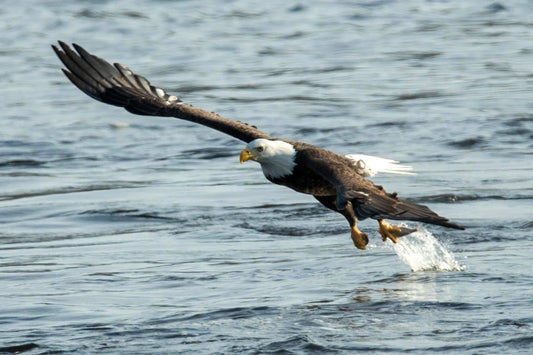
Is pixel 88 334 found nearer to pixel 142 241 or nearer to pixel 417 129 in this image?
pixel 142 241

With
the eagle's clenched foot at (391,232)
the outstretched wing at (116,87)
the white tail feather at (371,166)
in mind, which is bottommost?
the eagle's clenched foot at (391,232)

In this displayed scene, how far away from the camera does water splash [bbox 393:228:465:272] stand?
9.20 m

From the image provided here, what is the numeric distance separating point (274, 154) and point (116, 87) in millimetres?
1944

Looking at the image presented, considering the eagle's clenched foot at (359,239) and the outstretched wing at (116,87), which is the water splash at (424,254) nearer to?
the eagle's clenched foot at (359,239)

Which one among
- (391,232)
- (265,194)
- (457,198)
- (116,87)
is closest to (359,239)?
(391,232)

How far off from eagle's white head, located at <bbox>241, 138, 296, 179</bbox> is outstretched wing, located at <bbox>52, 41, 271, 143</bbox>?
96 cm

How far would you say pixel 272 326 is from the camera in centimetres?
771

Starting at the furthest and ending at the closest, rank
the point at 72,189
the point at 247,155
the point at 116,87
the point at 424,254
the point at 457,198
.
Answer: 1. the point at 72,189
2. the point at 457,198
3. the point at 116,87
4. the point at 424,254
5. the point at 247,155

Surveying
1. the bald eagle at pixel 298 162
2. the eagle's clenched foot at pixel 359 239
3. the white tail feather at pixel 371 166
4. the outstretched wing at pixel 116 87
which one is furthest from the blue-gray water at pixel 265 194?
the outstretched wing at pixel 116 87

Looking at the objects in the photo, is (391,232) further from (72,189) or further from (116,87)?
(72,189)

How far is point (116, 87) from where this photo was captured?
10.7 metres

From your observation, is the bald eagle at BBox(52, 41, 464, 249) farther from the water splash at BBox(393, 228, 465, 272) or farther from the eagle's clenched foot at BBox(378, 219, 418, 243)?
the water splash at BBox(393, 228, 465, 272)

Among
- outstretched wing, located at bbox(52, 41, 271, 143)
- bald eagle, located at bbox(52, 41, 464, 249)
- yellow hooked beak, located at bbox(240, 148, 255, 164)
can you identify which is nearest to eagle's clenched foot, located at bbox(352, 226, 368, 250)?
bald eagle, located at bbox(52, 41, 464, 249)

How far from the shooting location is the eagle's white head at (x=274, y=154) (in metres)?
9.23
